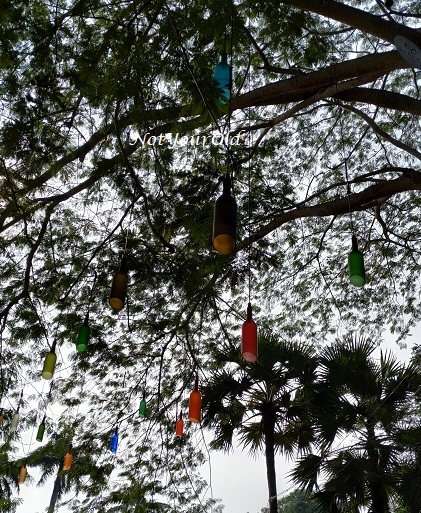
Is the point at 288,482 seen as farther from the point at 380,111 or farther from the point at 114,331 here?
the point at 380,111

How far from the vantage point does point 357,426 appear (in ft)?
15.1

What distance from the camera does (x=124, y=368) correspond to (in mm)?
6188

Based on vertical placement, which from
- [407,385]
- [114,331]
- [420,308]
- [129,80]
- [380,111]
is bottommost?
[407,385]

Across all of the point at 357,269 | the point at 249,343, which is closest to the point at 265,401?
the point at 357,269

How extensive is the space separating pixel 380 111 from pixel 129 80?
4.44 meters

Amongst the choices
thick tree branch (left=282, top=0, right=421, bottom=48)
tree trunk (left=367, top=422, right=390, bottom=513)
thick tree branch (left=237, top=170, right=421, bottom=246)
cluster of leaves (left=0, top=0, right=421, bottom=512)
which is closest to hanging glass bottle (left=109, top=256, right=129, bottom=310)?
cluster of leaves (left=0, top=0, right=421, bottom=512)

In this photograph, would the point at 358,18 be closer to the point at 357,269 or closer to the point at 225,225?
the point at 357,269

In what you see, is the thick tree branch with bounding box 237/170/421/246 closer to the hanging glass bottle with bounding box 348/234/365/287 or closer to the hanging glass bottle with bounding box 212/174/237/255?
the hanging glass bottle with bounding box 348/234/365/287

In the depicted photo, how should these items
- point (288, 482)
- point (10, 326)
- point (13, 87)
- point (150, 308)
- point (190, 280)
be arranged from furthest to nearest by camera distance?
1. point (150, 308)
2. point (10, 326)
3. point (288, 482)
4. point (190, 280)
5. point (13, 87)

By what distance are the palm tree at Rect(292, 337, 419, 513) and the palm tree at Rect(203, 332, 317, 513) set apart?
0.29 meters

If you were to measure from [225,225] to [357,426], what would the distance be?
143 inches

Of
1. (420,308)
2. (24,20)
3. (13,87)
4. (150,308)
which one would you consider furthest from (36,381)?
(420,308)

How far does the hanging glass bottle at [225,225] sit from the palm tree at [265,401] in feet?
12.7

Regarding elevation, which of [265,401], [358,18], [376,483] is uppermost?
[358,18]
